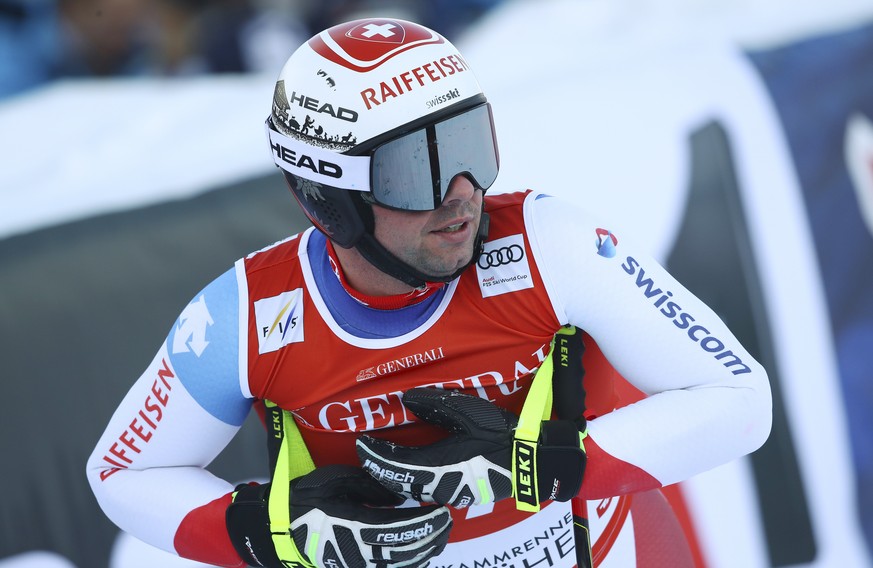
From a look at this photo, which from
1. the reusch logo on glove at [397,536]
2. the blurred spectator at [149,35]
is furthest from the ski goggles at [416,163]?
the blurred spectator at [149,35]

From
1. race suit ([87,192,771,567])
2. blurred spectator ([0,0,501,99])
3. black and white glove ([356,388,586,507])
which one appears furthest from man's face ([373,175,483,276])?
blurred spectator ([0,0,501,99])

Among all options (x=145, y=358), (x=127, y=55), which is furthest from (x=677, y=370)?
(x=127, y=55)

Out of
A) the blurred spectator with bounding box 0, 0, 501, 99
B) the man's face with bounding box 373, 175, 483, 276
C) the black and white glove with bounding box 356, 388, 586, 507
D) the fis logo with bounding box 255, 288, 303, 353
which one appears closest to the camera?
the black and white glove with bounding box 356, 388, 586, 507

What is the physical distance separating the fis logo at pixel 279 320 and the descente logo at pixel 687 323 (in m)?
0.70

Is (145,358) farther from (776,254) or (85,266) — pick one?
(776,254)

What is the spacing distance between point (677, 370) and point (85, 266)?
212 centimetres

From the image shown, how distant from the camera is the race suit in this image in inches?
84.3

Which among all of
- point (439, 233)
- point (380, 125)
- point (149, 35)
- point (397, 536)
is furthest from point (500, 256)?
point (149, 35)

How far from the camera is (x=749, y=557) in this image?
3818mm

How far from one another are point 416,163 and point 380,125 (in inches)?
4.0

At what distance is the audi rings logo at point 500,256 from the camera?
222 cm

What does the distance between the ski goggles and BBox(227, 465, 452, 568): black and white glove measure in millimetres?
583

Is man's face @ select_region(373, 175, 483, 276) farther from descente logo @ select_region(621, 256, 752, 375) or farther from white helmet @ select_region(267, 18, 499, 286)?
descente logo @ select_region(621, 256, 752, 375)

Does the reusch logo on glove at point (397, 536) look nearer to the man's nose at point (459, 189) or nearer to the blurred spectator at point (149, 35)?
the man's nose at point (459, 189)
